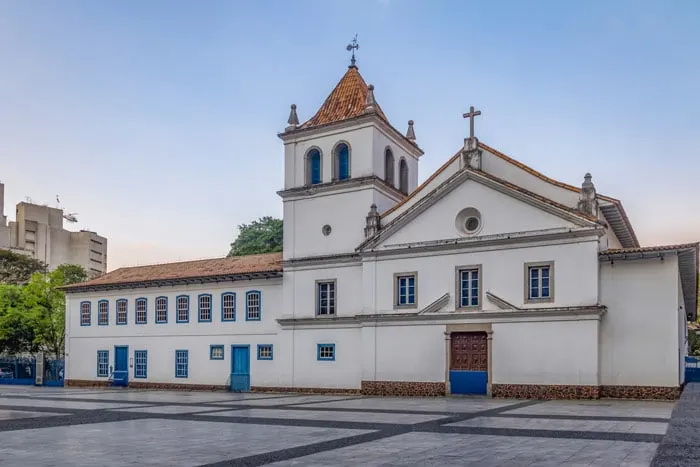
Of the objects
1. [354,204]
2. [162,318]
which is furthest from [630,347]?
[162,318]

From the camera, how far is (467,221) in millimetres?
28469

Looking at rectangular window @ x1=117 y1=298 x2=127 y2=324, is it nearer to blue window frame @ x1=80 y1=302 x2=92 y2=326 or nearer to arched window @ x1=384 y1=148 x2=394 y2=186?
blue window frame @ x1=80 y1=302 x2=92 y2=326

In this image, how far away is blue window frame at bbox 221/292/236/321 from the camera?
115ft

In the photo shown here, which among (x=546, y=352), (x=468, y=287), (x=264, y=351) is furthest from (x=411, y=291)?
(x=264, y=351)

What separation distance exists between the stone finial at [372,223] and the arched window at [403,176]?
13.2ft

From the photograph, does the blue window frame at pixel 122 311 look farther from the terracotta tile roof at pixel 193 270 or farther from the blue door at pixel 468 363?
the blue door at pixel 468 363

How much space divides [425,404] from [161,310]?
18.1 meters

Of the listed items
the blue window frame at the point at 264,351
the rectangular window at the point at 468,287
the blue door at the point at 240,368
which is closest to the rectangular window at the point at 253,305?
the blue window frame at the point at 264,351

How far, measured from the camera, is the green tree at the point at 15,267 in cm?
7300

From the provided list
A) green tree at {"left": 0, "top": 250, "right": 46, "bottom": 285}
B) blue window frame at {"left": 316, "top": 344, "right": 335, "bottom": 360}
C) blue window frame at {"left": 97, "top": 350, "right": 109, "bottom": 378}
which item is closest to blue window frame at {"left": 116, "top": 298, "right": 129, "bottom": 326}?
blue window frame at {"left": 97, "top": 350, "right": 109, "bottom": 378}

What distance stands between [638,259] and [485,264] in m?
5.44

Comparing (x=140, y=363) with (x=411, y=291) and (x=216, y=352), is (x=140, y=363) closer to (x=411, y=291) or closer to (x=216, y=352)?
(x=216, y=352)

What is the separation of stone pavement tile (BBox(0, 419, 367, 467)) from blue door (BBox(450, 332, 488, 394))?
1201 centimetres

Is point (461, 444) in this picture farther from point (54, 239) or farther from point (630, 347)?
point (54, 239)
